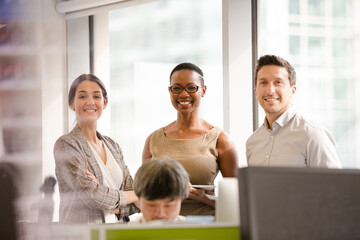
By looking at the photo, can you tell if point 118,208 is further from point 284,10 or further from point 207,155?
point 284,10

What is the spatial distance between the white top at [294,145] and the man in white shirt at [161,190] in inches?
31.1

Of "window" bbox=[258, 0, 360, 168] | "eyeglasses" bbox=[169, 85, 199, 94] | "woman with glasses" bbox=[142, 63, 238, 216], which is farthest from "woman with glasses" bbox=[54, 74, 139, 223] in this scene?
"window" bbox=[258, 0, 360, 168]

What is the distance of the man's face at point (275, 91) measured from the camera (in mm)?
2324

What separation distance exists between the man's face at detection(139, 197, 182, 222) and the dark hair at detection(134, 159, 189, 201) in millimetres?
13

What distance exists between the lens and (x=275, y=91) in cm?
233

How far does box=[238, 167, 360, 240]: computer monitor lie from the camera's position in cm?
106

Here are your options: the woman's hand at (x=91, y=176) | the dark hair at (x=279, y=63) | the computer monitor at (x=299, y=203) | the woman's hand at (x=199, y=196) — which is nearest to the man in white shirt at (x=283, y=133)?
the dark hair at (x=279, y=63)

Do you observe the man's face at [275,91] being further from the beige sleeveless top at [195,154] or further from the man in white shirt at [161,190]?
the man in white shirt at [161,190]

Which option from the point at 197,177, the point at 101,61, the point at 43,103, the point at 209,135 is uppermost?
the point at 101,61

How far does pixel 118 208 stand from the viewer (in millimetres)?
2514

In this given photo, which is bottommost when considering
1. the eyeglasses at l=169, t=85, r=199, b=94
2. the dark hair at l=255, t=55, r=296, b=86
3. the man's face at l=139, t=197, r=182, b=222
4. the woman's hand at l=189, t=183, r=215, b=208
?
the woman's hand at l=189, t=183, r=215, b=208

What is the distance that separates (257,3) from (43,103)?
167 centimetres

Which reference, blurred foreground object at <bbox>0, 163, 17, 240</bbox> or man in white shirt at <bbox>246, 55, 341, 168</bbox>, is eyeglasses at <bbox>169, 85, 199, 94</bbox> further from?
blurred foreground object at <bbox>0, 163, 17, 240</bbox>

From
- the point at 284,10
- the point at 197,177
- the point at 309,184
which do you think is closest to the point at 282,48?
the point at 284,10
